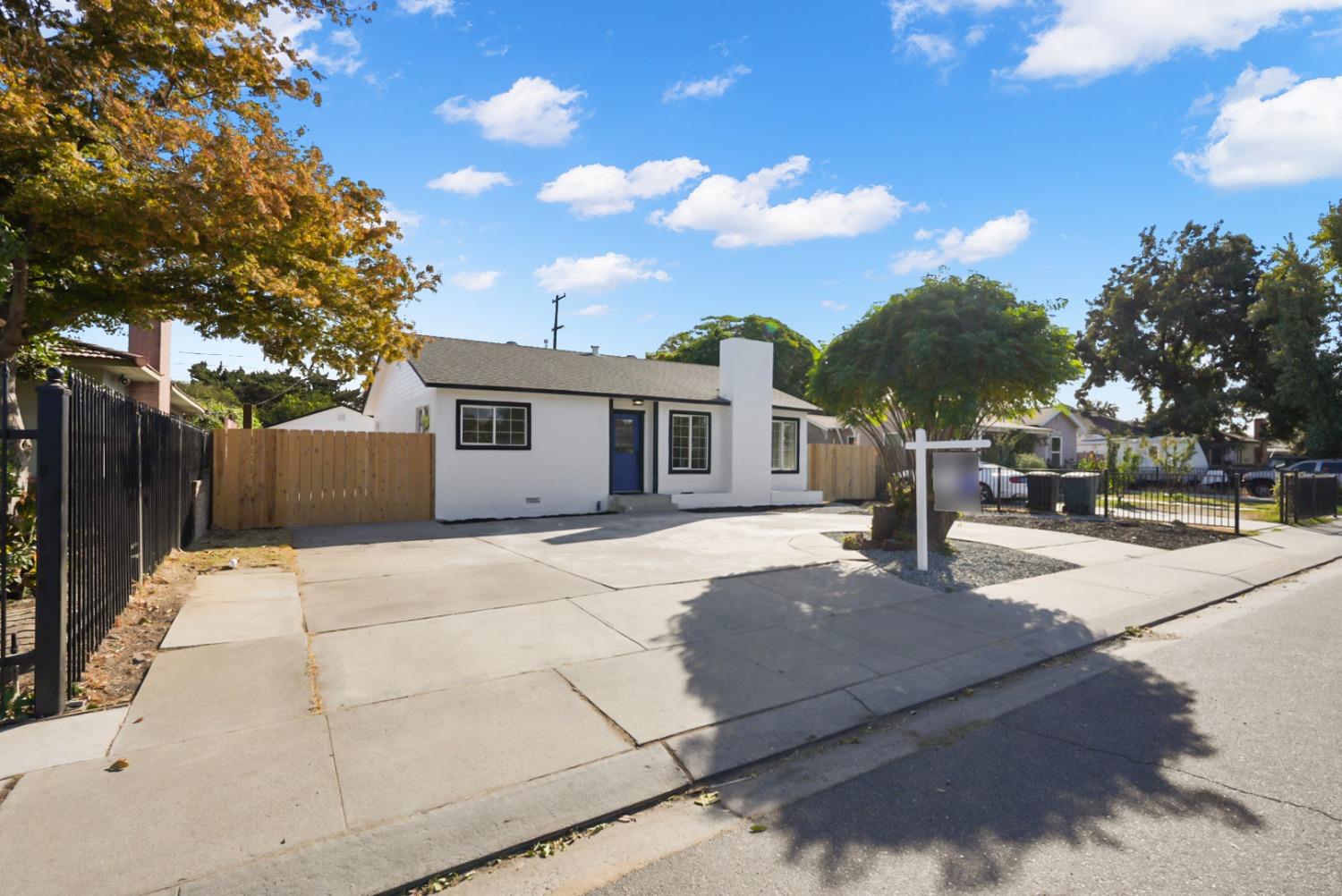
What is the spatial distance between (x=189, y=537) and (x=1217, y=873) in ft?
41.5

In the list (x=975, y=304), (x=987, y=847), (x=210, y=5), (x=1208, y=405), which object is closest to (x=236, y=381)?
(x=210, y=5)

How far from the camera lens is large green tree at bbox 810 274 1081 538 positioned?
9344 millimetres

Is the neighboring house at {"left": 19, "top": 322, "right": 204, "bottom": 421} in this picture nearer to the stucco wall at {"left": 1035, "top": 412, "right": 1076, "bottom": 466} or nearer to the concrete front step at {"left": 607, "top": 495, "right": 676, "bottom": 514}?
the concrete front step at {"left": 607, "top": 495, "right": 676, "bottom": 514}

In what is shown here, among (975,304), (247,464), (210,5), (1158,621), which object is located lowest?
(1158,621)

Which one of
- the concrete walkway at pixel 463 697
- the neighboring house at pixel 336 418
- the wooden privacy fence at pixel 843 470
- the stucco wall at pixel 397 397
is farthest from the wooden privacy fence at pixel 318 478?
the neighboring house at pixel 336 418

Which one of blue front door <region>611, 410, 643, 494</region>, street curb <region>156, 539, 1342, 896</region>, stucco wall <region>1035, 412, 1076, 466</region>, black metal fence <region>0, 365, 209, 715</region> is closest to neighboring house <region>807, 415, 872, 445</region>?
blue front door <region>611, 410, 643, 494</region>

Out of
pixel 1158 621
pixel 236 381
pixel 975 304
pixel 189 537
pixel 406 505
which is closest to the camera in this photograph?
pixel 1158 621

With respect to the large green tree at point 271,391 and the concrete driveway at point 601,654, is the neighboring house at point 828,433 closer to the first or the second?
the concrete driveway at point 601,654

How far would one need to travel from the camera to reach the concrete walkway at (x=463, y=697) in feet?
9.78

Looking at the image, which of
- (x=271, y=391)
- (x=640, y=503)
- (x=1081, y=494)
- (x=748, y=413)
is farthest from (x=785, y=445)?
(x=271, y=391)

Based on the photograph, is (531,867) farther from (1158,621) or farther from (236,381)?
(236,381)

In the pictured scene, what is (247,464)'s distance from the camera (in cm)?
1326

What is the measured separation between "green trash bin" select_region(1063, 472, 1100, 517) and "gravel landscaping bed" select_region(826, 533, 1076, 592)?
7865mm

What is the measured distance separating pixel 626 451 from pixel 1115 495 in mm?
14919
